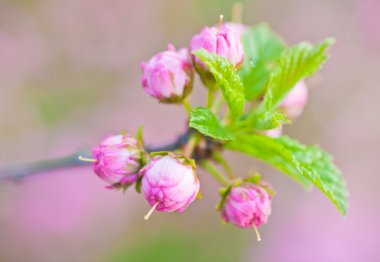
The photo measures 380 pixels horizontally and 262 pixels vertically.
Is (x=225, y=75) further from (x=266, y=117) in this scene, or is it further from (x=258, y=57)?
(x=258, y=57)

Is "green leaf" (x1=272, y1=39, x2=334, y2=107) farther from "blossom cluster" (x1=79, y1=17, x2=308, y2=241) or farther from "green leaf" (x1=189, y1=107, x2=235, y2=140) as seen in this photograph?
"green leaf" (x1=189, y1=107, x2=235, y2=140)

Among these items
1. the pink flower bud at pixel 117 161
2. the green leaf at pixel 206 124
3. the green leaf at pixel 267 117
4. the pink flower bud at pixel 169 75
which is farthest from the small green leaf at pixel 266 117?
the pink flower bud at pixel 117 161

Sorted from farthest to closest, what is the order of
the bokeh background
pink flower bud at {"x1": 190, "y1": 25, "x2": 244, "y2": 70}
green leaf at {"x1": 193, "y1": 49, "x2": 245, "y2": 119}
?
the bokeh background < pink flower bud at {"x1": 190, "y1": 25, "x2": 244, "y2": 70} < green leaf at {"x1": 193, "y1": 49, "x2": 245, "y2": 119}

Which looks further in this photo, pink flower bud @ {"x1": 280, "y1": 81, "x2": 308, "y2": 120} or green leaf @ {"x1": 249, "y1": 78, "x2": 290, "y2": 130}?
pink flower bud @ {"x1": 280, "y1": 81, "x2": 308, "y2": 120}

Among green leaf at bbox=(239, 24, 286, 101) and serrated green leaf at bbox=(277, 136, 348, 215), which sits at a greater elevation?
green leaf at bbox=(239, 24, 286, 101)

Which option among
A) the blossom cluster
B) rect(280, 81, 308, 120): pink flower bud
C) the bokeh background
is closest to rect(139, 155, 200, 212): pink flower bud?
the blossom cluster

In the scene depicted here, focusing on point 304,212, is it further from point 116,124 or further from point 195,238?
point 116,124

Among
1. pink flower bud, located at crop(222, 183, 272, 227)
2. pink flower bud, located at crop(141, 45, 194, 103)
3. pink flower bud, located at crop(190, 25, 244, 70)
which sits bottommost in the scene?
pink flower bud, located at crop(222, 183, 272, 227)

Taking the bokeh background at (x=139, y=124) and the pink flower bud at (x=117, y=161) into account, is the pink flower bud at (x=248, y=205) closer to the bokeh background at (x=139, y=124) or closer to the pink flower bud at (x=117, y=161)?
the pink flower bud at (x=117, y=161)
